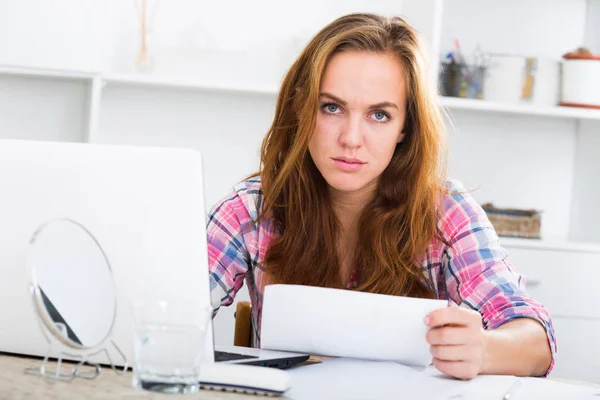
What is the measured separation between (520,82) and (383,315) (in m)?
2.07

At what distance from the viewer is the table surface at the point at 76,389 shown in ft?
3.08

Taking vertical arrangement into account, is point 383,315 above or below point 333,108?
below

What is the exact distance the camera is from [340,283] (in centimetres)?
180

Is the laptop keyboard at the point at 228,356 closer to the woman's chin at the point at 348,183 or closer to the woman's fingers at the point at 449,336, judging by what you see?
the woman's fingers at the point at 449,336

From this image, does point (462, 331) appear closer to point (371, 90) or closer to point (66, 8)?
point (371, 90)

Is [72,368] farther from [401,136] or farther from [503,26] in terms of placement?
[503,26]

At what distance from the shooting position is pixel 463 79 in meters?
3.15

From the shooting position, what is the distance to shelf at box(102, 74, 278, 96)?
2947mm

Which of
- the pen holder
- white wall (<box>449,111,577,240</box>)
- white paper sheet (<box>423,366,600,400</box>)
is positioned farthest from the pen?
white wall (<box>449,111,577,240</box>)

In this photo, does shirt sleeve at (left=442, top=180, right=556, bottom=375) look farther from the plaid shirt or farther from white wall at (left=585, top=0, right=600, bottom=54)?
white wall at (left=585, top=0, right=600, bottom=54)

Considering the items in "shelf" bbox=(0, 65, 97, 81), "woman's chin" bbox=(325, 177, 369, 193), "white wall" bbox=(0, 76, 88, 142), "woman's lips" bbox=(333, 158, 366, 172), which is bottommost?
"woman's chin" bbox=(325, 177, 369, 193)

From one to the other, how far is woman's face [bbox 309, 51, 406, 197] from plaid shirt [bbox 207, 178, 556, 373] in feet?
0.60

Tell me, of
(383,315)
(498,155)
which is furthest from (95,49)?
(383,315)

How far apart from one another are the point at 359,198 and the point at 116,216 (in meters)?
0.89
